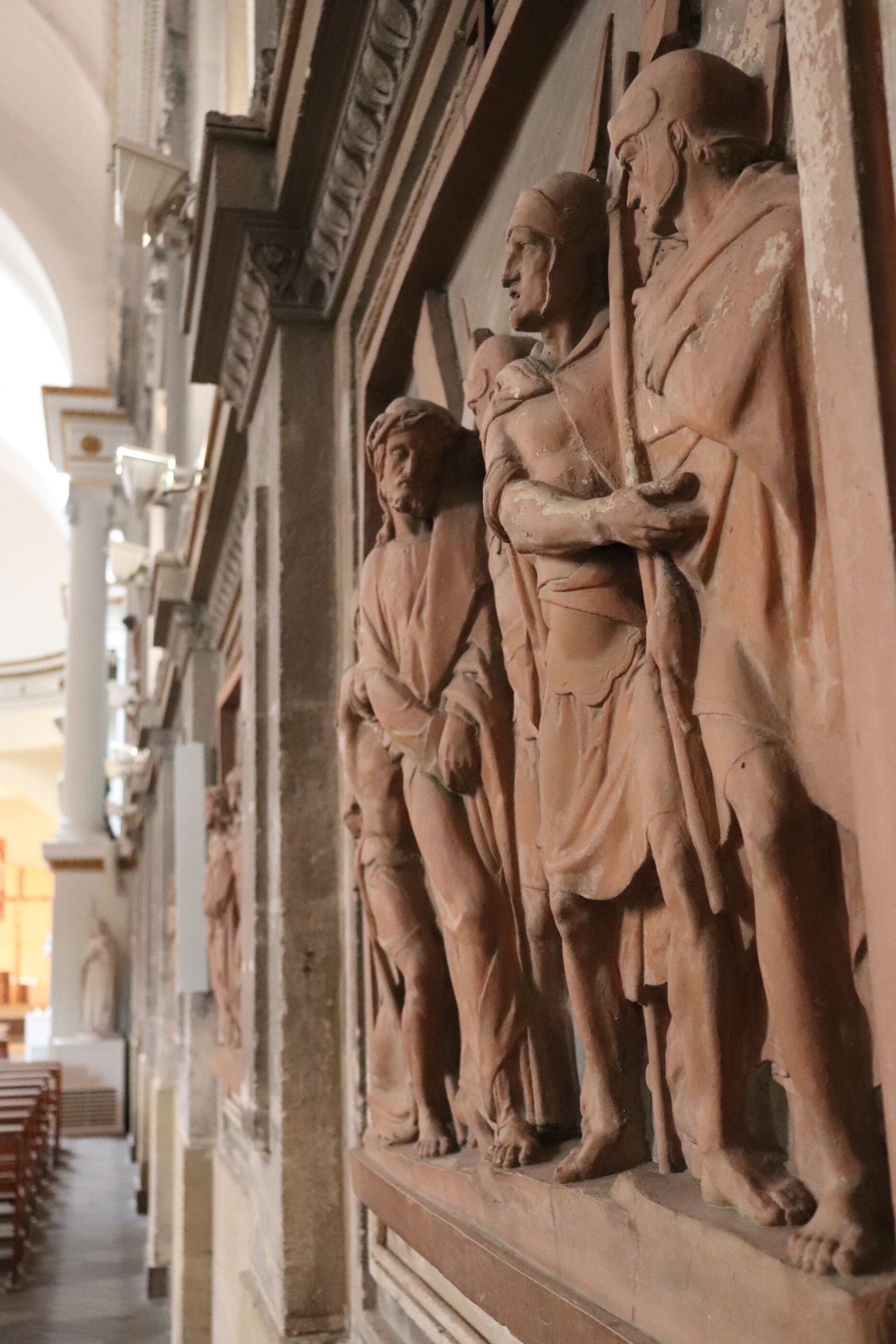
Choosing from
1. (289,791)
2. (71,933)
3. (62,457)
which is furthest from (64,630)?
(289,791)

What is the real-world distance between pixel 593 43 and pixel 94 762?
1784cm

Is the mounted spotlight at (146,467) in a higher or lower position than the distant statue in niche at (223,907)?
higher

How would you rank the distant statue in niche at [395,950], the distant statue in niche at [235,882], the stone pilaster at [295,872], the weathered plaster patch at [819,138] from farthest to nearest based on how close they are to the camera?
the distant statue in niche at [235,882] < the stone pilaster at [295,872] < the distant statue in niche at [395,950] < the weathered plaster patch at [819,138]

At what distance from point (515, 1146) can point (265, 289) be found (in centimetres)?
278

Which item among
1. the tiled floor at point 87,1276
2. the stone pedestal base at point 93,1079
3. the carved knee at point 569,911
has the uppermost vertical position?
the carved knee at point 569,911

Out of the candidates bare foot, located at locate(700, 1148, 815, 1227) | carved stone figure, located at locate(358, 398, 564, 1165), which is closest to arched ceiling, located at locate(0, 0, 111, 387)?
carved stone figure, located at locate(358, 398, 564, 1165)

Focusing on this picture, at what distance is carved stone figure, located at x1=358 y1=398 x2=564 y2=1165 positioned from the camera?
235 cm

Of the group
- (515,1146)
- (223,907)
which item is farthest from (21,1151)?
(515,1146)

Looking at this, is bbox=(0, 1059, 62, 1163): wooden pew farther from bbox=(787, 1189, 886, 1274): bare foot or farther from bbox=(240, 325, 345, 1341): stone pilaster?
bbox=(787, 1189, 886, 1274): bare foot

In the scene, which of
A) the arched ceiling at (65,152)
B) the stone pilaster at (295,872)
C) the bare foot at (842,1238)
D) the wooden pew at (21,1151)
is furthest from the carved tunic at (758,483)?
the arched ceiling at (65,152)

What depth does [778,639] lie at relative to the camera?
1.41m

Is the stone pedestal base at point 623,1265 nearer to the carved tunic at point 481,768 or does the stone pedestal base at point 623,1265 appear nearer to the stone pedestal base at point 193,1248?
the carved tunic at point 481,768

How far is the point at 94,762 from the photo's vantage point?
1911 centimetres

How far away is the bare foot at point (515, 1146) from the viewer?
7.02ft
